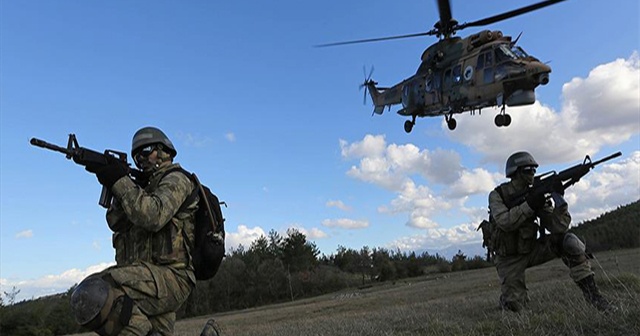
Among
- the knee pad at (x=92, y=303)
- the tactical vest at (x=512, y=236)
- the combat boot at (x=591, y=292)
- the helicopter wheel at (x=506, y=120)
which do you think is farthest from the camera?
the helicopter wheel at (x=506, y=120)

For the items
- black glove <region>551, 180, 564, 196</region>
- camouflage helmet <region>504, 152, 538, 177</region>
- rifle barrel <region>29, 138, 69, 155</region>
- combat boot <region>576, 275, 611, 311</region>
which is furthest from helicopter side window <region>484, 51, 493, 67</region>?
rifle barrel <region>29, 138, 69, 155</region>

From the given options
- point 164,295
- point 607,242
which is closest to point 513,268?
point 164,295

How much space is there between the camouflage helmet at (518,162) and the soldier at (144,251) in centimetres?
461

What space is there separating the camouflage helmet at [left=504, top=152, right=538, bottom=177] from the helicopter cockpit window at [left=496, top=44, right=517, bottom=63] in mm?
11212

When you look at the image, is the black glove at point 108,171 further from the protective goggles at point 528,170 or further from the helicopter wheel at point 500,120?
the helicopter wheel at point 500,120

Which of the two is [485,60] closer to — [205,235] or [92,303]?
A: [205,235]

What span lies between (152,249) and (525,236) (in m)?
4.86

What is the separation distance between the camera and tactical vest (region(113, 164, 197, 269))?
13.5 ft

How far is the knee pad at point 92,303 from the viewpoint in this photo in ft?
11.8

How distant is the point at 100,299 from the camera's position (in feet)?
11.9

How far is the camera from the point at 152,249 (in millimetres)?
4133

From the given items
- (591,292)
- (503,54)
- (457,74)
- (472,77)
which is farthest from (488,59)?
(591,292)

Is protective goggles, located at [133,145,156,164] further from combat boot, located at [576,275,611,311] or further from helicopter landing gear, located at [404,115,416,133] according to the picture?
helicopter landing gear, located at [404,115,416,133]

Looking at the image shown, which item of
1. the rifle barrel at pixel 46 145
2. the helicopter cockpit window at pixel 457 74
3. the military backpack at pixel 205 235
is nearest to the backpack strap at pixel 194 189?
the military backpack at pixel 205 235
